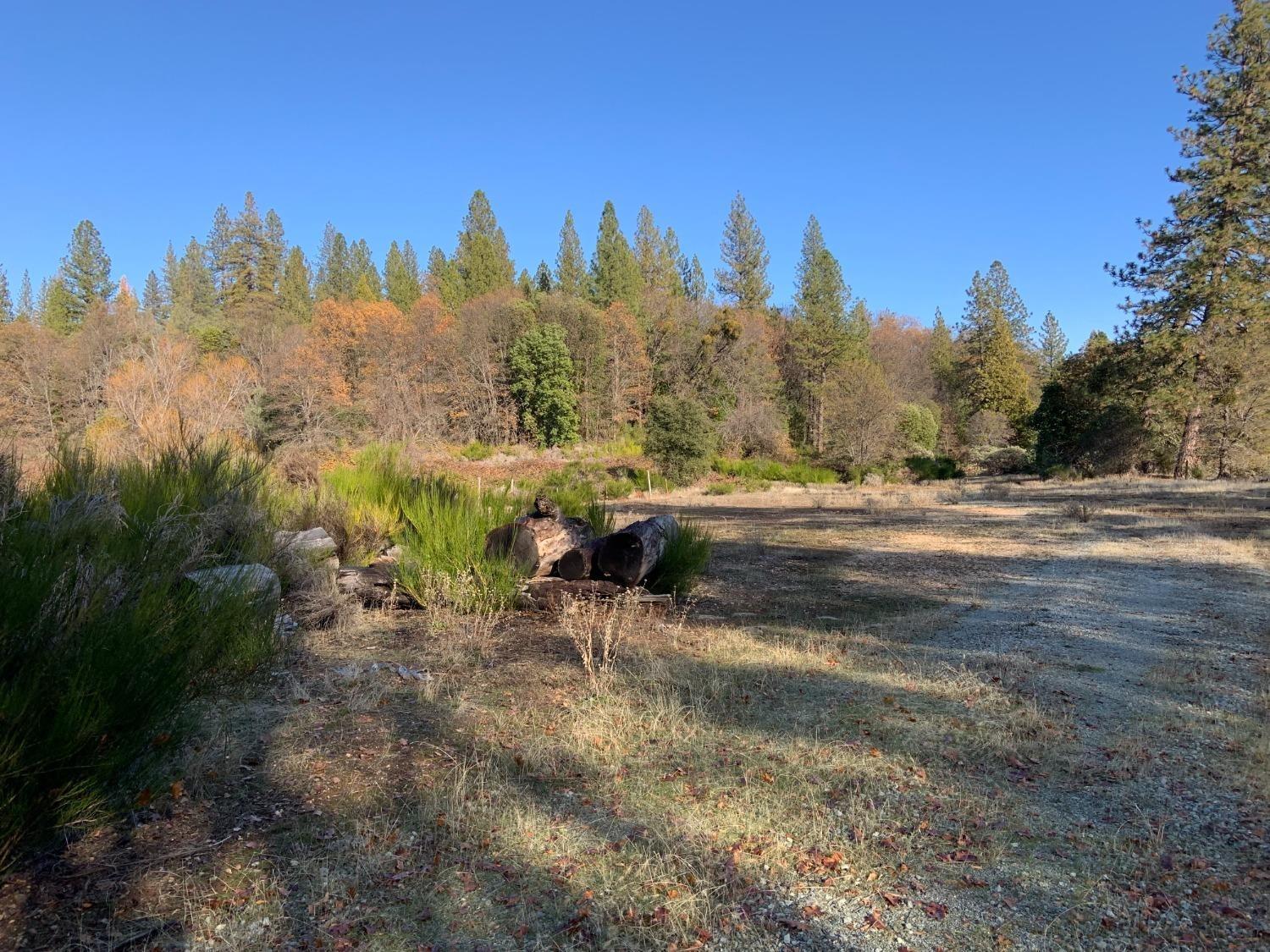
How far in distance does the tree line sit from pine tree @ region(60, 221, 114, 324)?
173 millimetres

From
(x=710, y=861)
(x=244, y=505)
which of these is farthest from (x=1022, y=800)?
(x=244, y=505)

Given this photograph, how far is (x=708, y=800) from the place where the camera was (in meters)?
3.28

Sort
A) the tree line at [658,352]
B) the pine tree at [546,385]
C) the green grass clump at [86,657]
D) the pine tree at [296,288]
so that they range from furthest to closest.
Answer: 1. the pine tree at [296,288]
2. the pine tree at [546,385]
3. the tree line at [658,352]
4. the green grass clump at [86,657]

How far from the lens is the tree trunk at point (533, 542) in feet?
24.5

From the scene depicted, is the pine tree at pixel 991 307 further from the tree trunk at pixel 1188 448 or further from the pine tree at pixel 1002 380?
the tree trunk at pixel 1188 448

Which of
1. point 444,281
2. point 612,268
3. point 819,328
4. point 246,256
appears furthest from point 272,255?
point 819,328

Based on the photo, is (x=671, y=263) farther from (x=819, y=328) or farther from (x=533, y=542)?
(x=533, y=542)

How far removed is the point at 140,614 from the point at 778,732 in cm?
321

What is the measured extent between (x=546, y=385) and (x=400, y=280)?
26.5 metres

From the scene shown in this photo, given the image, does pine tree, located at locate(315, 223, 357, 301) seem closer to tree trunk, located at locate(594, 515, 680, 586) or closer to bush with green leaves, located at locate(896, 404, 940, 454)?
bush with green leaves, located at locate(896, 404, 940, 454)

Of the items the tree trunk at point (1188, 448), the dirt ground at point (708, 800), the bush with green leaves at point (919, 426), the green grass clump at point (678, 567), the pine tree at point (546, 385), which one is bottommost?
the dirt ground at point (708, 800)

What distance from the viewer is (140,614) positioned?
2869mm

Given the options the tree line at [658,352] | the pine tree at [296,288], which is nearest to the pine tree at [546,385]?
the tree line at [658,352]

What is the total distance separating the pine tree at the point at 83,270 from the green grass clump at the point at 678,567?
2918 inches
